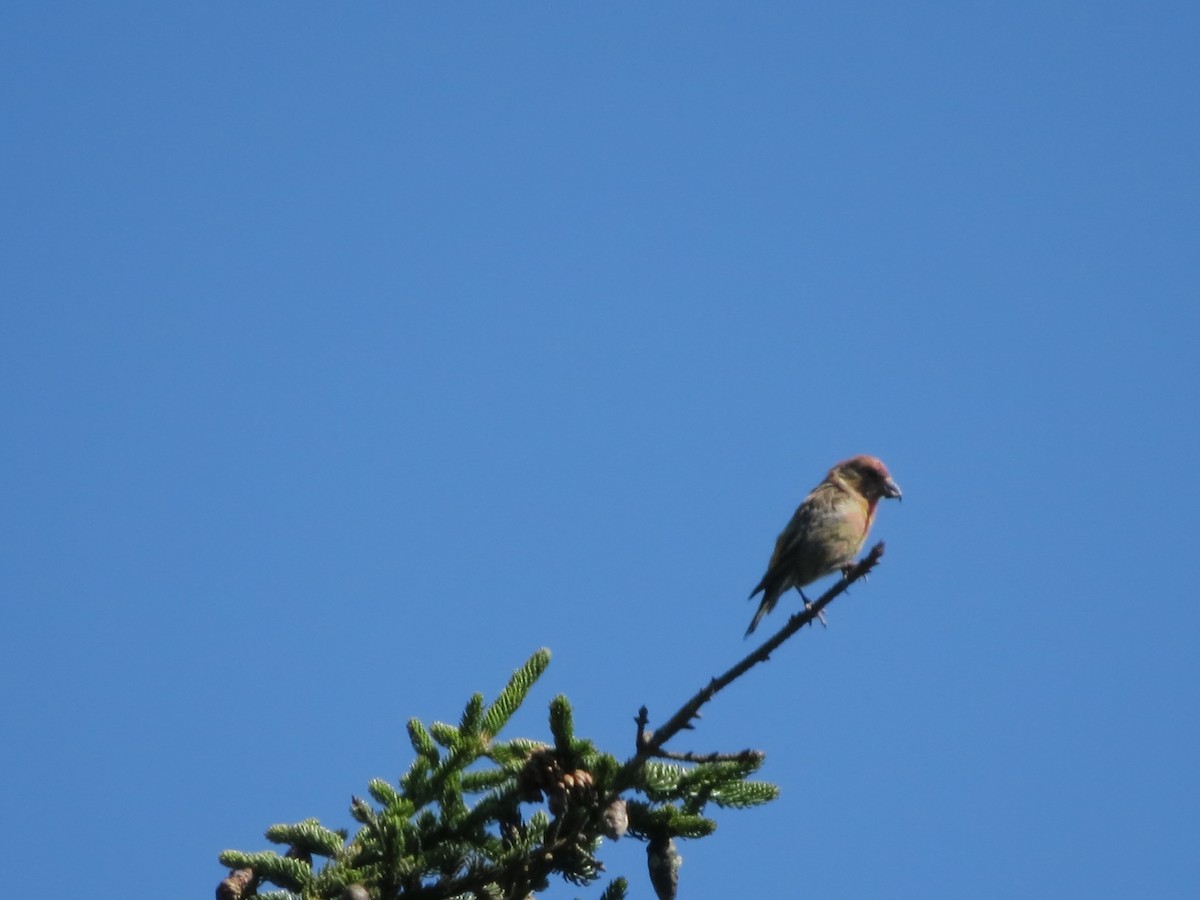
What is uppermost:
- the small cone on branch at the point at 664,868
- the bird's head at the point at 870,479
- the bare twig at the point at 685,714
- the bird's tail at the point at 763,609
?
the bird's head at the point at 870,479

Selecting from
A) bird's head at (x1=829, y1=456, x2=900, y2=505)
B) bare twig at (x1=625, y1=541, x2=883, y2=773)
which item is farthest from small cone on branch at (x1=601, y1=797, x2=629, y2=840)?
bird's head at (x1=829, y1=456, x2=900, y2=505)

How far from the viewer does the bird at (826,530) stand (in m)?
9.43

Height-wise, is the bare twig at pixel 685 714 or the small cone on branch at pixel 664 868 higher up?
the bare twig at pixel 685 714

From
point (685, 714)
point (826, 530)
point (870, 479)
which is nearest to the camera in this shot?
point (685, 714)

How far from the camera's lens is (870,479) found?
10070 mm

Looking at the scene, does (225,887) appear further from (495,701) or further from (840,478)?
(840,478)

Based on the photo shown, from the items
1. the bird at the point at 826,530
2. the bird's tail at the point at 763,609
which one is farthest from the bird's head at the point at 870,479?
the bird's tail at the point at 763,609

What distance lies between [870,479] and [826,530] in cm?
90

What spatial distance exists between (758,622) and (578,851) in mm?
6057

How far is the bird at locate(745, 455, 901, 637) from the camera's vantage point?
943cm

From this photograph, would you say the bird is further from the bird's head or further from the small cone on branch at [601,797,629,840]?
the small cone on branch at [601,797,629,840]

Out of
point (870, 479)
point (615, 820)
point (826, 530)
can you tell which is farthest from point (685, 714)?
point (870, 479)

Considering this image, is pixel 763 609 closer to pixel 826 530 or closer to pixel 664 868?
pixel 826 530

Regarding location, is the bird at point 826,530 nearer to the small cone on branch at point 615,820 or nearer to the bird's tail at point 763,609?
the bird's tail at point 763,609
